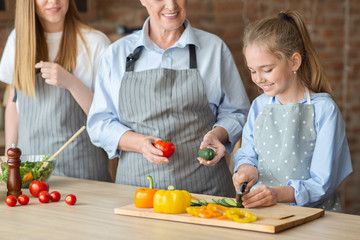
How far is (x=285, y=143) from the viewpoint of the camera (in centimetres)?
225

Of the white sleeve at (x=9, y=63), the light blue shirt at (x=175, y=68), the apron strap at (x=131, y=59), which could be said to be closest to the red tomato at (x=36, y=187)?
the light blue shirt at (x=175, y=68)

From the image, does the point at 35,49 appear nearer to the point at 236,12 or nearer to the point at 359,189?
the point at 236,12

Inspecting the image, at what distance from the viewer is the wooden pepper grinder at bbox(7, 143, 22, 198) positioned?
2.27 m

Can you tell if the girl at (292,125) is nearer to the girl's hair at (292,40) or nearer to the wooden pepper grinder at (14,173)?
the girl's hair at (292,40)

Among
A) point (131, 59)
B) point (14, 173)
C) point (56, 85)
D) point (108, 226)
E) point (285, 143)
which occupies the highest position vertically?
point (131, 59)

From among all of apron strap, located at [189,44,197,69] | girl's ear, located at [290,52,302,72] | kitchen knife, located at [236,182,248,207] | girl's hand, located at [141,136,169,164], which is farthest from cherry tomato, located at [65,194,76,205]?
girl's ear, located at [290,52,302,72]

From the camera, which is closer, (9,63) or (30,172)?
(30,172)

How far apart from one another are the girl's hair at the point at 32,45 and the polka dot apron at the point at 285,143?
1.07 m

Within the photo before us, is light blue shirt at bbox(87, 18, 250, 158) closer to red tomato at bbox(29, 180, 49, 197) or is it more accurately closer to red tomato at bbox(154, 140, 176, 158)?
red tomato at bbox(154, 140, 176, 158)

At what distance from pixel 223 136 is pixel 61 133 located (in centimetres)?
82

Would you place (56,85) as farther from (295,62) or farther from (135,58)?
(295,62)

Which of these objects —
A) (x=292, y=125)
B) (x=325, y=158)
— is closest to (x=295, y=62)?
(x=292, y=125)

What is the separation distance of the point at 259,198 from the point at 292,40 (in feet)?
2.19

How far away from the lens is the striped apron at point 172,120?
2.58 meters
